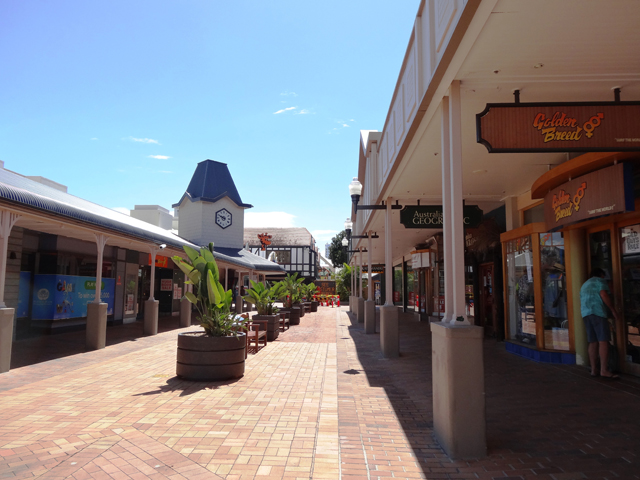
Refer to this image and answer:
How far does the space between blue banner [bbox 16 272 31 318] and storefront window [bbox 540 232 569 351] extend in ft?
40.4

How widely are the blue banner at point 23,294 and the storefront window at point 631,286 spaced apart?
13.2 m

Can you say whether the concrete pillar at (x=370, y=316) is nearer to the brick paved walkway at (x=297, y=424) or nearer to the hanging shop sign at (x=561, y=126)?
the brick paved walkway at (x=297, y=424)

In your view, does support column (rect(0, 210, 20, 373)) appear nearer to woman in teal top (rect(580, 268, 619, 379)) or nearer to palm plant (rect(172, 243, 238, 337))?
palm plant (rect(172, 243, 238, 337))

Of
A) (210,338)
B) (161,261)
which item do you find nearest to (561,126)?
(210,338)

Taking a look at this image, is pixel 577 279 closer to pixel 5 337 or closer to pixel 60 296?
pixel 5 337

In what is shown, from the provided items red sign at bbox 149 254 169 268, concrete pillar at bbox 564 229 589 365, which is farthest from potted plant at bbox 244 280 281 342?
red sign at bbox 149 254 169 268

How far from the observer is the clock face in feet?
94.5

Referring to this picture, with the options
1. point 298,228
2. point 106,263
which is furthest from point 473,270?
point 298,228

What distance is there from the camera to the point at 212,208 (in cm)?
2864

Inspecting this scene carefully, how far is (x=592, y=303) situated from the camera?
655 cm

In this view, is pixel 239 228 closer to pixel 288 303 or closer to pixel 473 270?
pixel 288 303

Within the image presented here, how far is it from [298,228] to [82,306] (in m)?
41.1

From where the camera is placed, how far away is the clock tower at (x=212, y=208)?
1114 inches

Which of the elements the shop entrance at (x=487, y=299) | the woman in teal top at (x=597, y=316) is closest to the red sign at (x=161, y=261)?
the shop entrance at (x=487, y=299)
